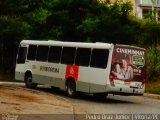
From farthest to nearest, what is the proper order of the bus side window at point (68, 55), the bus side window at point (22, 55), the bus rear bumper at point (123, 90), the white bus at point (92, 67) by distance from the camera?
the bus side window at point (22, 55)
the bus side window at point (68, 55)
the white bus at point (92, 67)
the bus rear bumper at point (123, 90)

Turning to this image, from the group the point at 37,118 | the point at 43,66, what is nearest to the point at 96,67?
the point at 43,66

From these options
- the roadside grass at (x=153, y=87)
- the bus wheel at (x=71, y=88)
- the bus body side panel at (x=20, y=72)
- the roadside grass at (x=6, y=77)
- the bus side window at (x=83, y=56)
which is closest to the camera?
the bus side window at (x=83, y=56)

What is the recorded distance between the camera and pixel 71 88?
26688 mm

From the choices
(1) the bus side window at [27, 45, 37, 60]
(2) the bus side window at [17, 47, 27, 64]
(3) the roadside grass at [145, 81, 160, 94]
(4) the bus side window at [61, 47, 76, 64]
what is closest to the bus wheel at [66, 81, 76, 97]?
(4) the bus side window at [61, 47, 76, 64]

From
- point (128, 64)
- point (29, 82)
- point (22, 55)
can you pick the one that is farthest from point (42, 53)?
point (128, 64)

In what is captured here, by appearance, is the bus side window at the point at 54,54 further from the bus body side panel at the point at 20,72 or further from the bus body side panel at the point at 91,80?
the bus body side panel at the point at 20,72

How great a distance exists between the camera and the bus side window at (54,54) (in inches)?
1095

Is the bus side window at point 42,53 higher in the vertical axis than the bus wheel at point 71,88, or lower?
higher

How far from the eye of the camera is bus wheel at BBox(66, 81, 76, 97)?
26.5m

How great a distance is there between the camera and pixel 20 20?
130 ft

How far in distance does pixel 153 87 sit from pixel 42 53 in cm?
771

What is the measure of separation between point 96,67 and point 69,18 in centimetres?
1910

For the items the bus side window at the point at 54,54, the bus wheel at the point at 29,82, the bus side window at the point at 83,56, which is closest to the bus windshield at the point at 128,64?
the bus side window at the point at 83,56

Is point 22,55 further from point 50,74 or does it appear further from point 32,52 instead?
point 50,74
